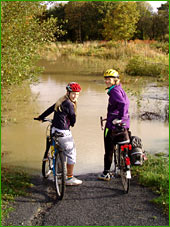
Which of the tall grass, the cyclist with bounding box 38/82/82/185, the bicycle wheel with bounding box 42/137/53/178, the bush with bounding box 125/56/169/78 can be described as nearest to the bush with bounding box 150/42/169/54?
the tall grass

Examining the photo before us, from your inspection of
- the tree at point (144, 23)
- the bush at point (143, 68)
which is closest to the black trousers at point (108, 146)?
the bush at point (143, 68)

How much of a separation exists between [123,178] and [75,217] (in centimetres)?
127

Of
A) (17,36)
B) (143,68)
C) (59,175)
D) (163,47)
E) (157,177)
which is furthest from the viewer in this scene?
(163,47)

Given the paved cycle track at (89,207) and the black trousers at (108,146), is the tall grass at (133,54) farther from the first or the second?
the paved cycle track at (89,207)

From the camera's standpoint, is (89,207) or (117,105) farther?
(117,105)

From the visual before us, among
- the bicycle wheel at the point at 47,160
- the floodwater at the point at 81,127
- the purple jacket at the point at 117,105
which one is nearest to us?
the purple jacket at the point at 117,105

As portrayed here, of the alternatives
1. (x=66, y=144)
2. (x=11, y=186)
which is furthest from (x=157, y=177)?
(x=11, y=186)

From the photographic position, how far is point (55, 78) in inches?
806

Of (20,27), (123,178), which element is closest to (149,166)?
(123,178)

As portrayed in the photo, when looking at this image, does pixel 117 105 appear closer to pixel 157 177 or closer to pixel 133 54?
pixel 157 177

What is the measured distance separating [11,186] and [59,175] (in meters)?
0.96

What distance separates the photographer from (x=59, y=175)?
564 centimetres

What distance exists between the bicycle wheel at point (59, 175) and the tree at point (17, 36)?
2.38m

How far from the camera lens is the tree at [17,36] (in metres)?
7.16
